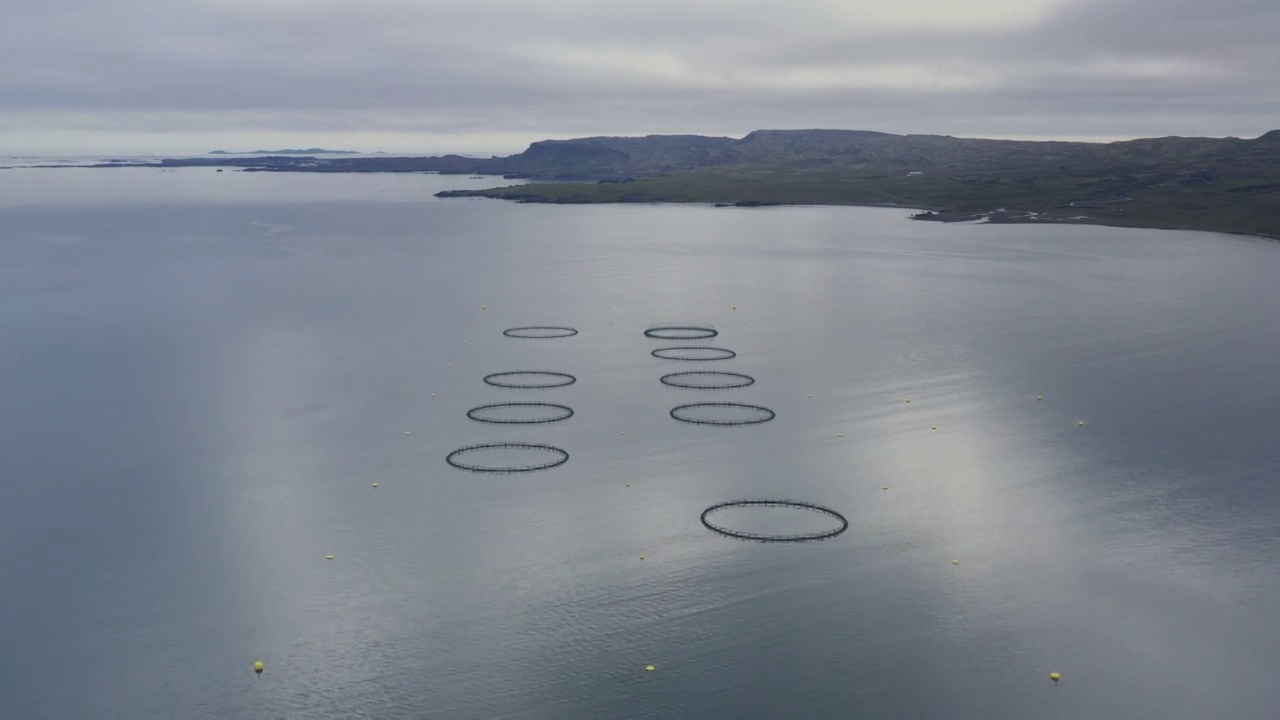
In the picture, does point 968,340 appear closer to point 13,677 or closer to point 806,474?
point 806,474

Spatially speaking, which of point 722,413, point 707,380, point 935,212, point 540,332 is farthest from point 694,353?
point 935,212

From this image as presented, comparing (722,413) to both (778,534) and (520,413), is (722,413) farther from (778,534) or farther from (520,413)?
(778,534)

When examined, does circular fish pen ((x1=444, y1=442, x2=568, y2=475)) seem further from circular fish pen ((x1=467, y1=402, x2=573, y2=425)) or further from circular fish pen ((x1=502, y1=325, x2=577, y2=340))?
circular fish pen ((x1=502, y1=325, x2=577, y2=340))

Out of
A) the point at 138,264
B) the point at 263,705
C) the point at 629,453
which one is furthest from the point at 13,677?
the point at 138,264

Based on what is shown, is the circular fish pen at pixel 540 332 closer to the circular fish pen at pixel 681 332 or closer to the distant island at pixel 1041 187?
the circular fish pen at pixel 681 332

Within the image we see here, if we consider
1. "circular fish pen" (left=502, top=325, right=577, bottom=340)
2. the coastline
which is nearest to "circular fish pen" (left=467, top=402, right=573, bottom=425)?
"circular fish pen" (left=502, top=325, right=577, bottom=340)

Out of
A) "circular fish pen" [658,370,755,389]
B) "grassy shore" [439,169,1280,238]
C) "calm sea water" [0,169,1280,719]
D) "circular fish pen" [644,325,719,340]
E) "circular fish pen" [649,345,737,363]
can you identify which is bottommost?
"calm sea water" [0,169,1280,719]

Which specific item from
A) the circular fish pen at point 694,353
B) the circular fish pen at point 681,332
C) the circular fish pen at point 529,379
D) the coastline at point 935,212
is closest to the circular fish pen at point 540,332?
the circular fish pen at point 681,332
